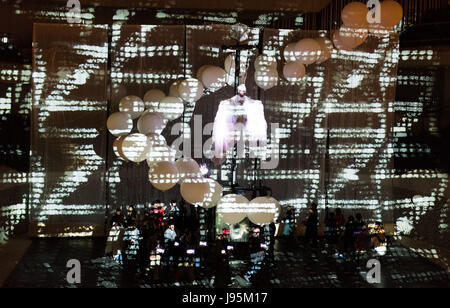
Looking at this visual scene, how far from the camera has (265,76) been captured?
7.58 metres

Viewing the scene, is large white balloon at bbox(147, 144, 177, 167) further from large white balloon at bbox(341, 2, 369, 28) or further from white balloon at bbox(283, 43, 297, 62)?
large white balloon at bbox(341, 2, 369, 28)

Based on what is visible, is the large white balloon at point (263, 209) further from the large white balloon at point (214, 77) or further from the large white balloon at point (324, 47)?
the large white balloon at point (324, 47)

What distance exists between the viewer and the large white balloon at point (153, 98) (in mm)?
7730

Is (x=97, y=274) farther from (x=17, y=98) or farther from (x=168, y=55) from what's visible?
(x=17, y=98)

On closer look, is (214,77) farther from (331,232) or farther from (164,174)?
(331,232)

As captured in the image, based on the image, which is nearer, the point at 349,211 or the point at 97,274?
the point at 97,274

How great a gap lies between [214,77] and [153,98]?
2.91 feet

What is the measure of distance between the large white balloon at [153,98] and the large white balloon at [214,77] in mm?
621

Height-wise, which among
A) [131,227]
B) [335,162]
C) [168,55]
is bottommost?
[131,227]

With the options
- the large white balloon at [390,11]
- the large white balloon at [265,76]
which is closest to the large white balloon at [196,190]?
the large white balloon at [265,76]
